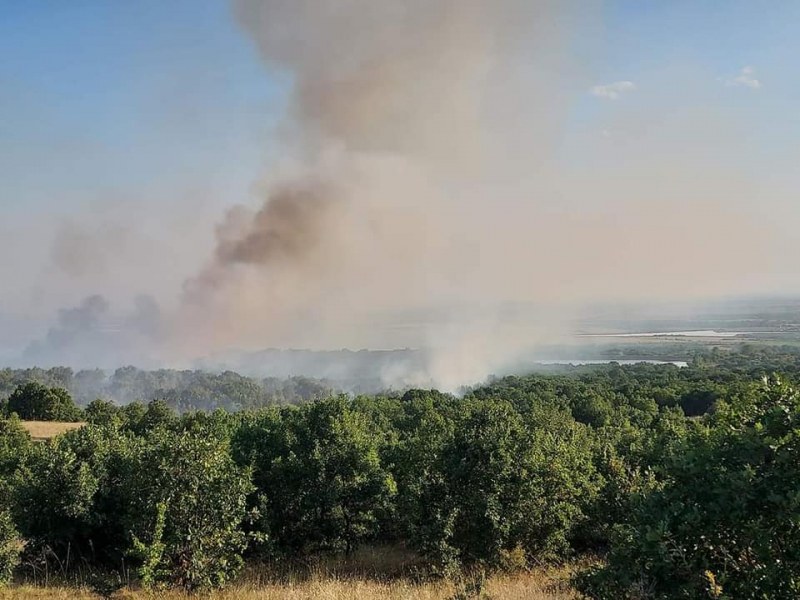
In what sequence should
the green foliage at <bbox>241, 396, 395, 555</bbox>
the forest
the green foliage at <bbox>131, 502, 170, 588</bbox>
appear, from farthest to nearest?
the green foliage at <bbox>241, 396, 395, 555</bbox>, the green foliage at <bbox>131, 502, 170, 588</bbox>, the forest

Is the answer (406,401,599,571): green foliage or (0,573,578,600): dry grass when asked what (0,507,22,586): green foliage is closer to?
(0,573,578,600): dry grass

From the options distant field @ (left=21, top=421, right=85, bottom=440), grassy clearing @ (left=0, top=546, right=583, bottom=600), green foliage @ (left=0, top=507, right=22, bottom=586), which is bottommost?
distant field @ (left=21, top=421, right=85, bottom=440)

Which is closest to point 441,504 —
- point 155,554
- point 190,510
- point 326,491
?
point 326,491

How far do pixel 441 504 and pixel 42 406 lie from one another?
3873 inches

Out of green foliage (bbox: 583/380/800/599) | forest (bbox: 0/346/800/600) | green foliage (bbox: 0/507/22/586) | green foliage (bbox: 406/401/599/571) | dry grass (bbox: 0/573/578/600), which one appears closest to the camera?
green foliage (bbox: 583/380/800/599)

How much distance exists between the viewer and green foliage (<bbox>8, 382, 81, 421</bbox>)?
8888 cm

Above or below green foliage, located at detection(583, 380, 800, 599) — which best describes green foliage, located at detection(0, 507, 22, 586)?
below

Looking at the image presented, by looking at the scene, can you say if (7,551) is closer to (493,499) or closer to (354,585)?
(354,585)

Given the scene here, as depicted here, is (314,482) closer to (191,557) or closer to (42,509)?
(191,557)

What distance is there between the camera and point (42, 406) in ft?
293

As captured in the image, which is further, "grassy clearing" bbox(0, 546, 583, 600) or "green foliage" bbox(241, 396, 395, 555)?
"green foliage" bbox(241, 396, 395, 555)

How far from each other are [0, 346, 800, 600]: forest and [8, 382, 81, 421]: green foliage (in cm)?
8376

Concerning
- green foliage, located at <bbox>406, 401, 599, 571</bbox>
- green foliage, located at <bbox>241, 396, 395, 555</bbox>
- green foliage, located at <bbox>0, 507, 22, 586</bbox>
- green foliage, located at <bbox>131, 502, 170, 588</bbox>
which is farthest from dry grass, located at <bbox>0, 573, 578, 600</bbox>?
green foliage, located at <bbox>241, 396, 395, 555</bbox>

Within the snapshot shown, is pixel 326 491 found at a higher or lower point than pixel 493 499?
lower
